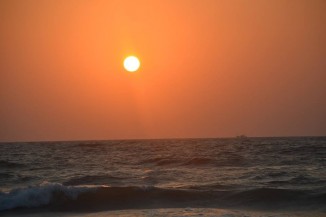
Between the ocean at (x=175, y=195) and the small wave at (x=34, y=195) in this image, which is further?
the small wave at (x=34, y=195)

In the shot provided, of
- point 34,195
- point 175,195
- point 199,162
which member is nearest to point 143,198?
point 175,195

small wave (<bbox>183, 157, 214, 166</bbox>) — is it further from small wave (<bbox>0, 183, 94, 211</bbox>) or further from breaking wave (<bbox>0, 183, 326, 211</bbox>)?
small wave (<bbox>0, 183, 94, 211</bbox>)

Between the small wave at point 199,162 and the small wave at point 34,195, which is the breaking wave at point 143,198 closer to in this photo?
the small wave at point 34,195

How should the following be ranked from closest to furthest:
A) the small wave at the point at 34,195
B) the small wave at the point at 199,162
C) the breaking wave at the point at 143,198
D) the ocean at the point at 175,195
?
the ocean at the point at 175,195 → the breaking wave at the point at 143,198 → the small wave at the point at 34,195 → the small wave at the point at 199,162

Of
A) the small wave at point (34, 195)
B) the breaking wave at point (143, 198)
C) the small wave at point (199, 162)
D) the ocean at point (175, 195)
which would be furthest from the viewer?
the small wave at point (199, 162)

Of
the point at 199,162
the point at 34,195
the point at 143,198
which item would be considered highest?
the point at 199,162

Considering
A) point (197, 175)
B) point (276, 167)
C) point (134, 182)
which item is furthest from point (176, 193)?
point (276, 167)

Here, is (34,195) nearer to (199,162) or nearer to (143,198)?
(143,198)

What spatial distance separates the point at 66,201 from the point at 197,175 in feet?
29.8

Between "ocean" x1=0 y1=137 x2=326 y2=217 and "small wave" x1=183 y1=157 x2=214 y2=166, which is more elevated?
"small wave" x1=183 y1=157 x2=214 y2=166

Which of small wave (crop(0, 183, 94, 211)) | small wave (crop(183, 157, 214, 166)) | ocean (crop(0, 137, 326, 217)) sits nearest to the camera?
ocean (crop(0, 137, 326, 217))

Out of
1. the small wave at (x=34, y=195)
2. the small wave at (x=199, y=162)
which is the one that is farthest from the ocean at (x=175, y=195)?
the small wave at (x=199, y=162)

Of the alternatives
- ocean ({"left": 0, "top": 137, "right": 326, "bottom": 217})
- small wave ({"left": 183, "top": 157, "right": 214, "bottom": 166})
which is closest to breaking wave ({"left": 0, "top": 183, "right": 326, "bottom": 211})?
ocean ({"left": 0, "top": 137, "right": 326, "bottom": 217})

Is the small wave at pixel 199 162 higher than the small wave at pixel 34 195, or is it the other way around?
the small wave at pixel 199 162
